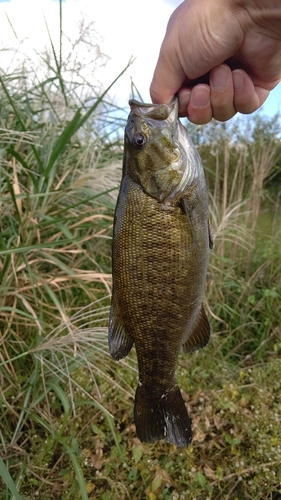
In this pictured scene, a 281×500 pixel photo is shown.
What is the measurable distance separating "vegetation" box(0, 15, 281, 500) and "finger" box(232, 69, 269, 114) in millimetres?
894

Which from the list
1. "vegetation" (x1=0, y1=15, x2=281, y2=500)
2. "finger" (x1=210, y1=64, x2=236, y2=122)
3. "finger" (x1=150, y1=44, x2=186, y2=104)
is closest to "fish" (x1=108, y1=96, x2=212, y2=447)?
"finger" (x1=150, y1=44, x2=186, y2=104)

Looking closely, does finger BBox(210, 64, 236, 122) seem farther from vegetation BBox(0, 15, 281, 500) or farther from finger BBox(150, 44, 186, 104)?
vegetation BBox(0, 15, 281, 500)

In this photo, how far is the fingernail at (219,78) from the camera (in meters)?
1.66

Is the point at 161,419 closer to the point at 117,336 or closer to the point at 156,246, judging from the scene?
the point at 117,336

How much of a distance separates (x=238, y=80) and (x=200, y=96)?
21cm

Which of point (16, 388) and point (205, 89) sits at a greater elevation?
point (205, 89)

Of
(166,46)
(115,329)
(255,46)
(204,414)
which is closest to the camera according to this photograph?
(115,329)

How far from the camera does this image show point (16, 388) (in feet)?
8.40

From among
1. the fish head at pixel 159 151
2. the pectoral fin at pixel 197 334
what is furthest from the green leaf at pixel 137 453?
the fish head at pixel 159 151

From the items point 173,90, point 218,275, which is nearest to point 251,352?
point 218,275

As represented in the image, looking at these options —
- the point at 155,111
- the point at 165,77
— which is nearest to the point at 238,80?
the point at 165,77

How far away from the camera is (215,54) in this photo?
1609 mm

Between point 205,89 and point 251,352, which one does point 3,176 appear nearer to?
point 205,89

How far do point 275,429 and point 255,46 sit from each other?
2054 millimetres
